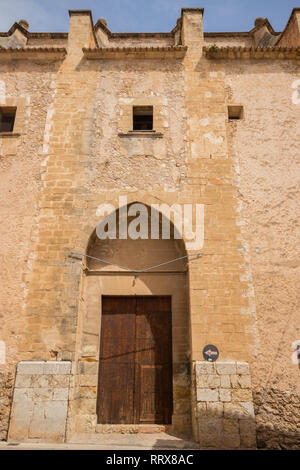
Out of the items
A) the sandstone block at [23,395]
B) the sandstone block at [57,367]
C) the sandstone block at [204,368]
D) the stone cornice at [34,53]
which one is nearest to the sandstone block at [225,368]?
the sandstone block at [204,368]

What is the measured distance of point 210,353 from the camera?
612cm

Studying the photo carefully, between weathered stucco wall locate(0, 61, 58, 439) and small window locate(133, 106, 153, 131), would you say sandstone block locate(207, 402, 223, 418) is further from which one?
small window locate(133, 106, 153, 131)

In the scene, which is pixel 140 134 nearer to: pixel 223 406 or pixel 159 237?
pixel 159 237

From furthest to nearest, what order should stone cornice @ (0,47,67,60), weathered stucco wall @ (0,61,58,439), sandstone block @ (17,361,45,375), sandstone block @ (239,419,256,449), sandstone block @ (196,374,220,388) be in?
stone cornice @ (0,47,67,60), weathered stucco wall @ (0,61,58,439), sandstone block @ (17,361,45,375), sandstone block @ (196,374,220,388), sandstone block @ (239,419,256,449)

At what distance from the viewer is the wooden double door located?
6469 mm

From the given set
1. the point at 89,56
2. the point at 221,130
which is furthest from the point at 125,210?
the point at 89,56

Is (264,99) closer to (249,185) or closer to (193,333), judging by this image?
(249,185)

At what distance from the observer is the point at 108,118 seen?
7895 millimetres

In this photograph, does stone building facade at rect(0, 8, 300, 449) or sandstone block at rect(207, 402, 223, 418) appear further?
stone building facade at rect(0, 8, 300, 449)

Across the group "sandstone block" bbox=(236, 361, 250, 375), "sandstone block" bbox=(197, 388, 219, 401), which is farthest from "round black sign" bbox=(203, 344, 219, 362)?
"sandstone block" bbox=(197, 388, 219, 401)

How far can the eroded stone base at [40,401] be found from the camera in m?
5.69

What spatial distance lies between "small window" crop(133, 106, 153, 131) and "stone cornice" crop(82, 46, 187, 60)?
1474 millimetres

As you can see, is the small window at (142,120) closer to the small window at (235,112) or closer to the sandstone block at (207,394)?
the small window at (235,112)

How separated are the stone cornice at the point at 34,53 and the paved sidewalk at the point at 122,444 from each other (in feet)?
26.5
